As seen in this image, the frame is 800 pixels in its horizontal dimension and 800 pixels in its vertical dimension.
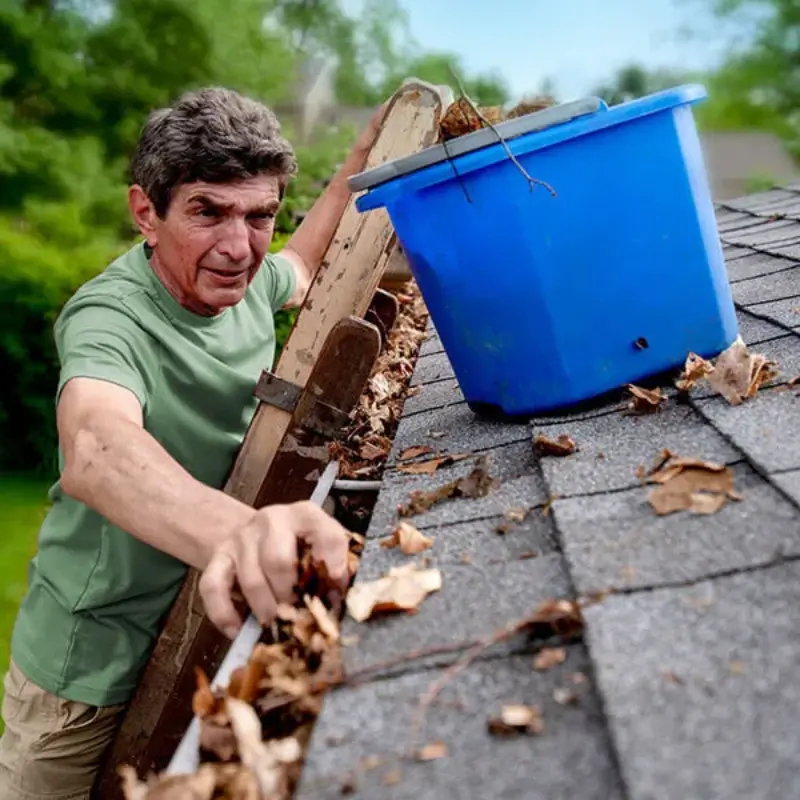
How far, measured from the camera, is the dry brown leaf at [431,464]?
1.74 meters

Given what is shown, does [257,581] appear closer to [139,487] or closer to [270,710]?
[270,710]

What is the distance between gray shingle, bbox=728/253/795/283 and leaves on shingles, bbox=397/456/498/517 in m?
2.04

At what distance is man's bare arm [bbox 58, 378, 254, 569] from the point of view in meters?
1.30

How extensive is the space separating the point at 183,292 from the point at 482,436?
2.82ft

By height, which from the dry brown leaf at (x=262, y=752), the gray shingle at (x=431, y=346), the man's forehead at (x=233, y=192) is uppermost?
the man's forehead at (x=233, y=192)

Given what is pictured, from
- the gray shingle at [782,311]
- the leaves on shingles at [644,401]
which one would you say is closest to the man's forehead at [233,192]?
the leaves on shingles at [644,401]

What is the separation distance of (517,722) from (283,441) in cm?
122

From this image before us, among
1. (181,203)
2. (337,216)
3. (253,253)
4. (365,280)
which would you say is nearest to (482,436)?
(365,280)

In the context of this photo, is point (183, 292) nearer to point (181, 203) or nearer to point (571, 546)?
point (181, 203)

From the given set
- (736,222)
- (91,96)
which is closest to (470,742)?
(736,222)

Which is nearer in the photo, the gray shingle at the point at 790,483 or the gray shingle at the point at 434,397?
the gray shingle at the point at 790,483

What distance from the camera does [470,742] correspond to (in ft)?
2.84

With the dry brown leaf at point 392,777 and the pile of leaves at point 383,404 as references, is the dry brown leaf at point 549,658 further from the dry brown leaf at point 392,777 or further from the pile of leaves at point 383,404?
the pile of leaves at point 383,404

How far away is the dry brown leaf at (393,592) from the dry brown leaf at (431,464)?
0.51 metres
